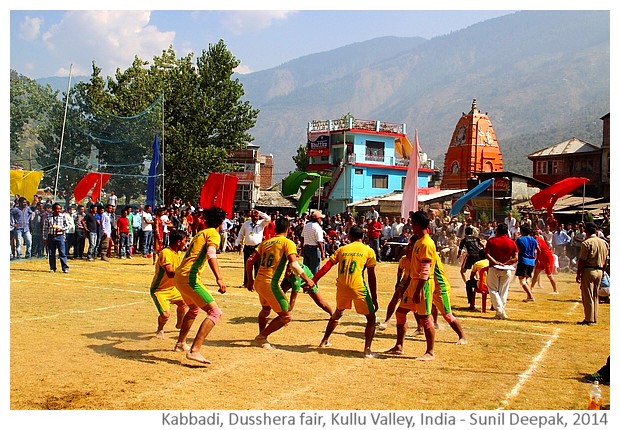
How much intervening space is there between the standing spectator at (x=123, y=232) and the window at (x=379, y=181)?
42.1m

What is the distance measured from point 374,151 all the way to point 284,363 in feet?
183

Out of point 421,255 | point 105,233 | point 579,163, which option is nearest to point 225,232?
point 105,233

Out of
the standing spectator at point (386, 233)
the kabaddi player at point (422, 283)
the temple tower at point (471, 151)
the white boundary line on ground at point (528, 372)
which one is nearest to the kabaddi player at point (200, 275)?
the kabaddi player at point (422, 283)

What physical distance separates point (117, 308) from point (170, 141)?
26.5 metres

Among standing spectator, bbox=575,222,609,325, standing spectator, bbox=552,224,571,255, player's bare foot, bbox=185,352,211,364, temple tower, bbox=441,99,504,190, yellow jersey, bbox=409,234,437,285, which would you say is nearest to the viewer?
player's bare foot, bbox=185,352,211,364

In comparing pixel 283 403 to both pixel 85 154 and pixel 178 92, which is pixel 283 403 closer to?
pixel 85 154

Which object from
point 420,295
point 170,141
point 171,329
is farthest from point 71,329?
point 170,141

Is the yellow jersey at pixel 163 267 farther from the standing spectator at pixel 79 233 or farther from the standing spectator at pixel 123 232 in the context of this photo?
the standing spectator at pixel 123 232

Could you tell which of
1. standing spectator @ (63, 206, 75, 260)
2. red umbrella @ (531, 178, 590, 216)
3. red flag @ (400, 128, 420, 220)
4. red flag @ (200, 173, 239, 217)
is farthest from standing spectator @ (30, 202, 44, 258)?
red umbrella @ (531, 178, 590, 216)

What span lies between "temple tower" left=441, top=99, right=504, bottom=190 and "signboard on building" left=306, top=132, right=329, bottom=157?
12522 mm

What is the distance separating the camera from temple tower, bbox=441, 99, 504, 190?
62281 millimetres

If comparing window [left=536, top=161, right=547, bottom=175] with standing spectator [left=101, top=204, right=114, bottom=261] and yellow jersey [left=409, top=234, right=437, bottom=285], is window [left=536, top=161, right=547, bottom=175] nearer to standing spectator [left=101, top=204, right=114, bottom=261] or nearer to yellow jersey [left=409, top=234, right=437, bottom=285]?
standing spectator [left=101, top=204, right=114, bottom=261]

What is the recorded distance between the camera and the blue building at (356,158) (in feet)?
202

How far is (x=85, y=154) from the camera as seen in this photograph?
909 inches
